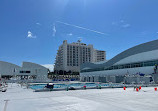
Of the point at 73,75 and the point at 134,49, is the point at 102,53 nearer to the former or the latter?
the point at 73,75

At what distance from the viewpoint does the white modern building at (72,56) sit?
139 meters

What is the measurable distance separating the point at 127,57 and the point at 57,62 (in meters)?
103

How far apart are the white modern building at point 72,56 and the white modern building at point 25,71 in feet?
174

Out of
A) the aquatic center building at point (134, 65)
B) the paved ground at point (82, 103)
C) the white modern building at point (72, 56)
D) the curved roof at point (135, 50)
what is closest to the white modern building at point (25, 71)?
the aquatic center building at point (134, 65)

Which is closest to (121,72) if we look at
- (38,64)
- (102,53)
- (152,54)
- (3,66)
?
(152,54)

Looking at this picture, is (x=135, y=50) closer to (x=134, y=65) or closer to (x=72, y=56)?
(x=134, y=65)

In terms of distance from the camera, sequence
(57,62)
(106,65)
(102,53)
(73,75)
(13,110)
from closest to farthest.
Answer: (13,110) → (106,65) → (73,75) → (57,62) → (102,53)

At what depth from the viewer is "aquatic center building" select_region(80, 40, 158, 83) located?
45.9 m

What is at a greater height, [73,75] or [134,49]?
[134,49]

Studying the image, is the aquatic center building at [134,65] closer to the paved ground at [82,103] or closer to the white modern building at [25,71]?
the paved ground at [82,103]

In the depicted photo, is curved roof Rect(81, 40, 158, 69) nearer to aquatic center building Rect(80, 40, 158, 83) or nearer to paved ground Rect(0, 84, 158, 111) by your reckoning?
aquatic center building Rect(80, 40, 158, 83)

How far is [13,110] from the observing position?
32.5 feet

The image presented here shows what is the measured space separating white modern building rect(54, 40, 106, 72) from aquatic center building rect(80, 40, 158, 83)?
70447 millimetres

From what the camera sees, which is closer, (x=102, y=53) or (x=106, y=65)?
(x=106, y=65)
